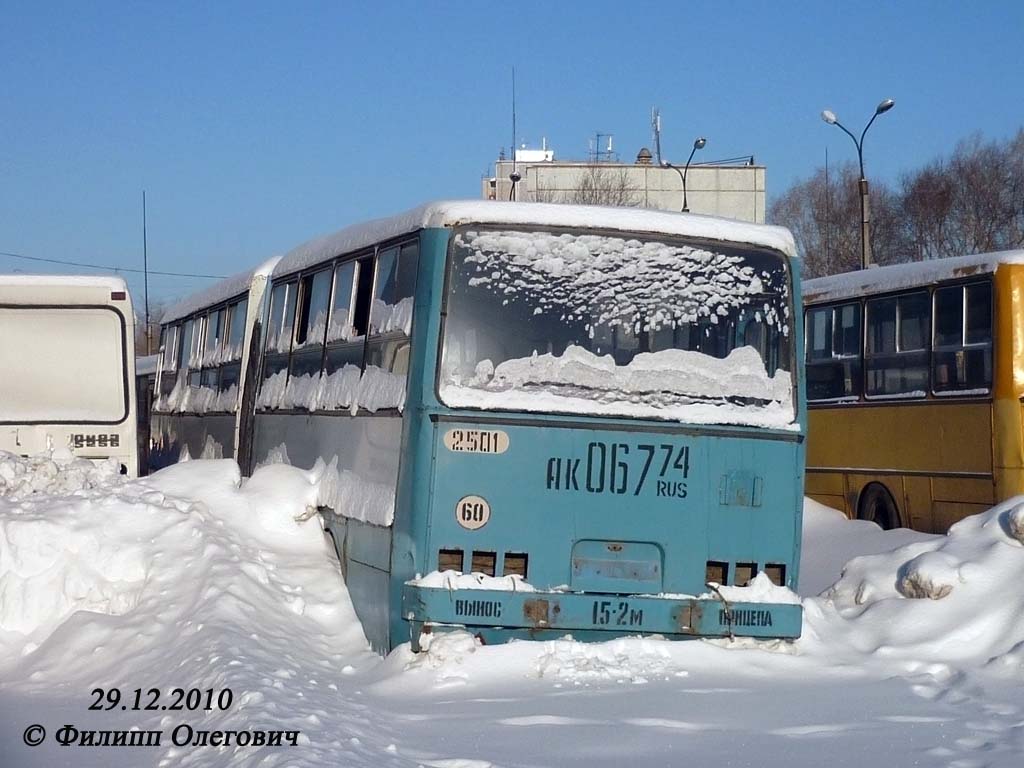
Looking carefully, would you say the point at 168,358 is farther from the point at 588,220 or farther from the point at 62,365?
the point at 588,220

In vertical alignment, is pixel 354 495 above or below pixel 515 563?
above

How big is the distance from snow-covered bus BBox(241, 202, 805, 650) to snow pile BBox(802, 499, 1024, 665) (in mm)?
1130

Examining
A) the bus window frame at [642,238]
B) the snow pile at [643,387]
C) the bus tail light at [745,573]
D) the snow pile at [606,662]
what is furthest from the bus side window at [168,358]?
the snow pile at [606,662]

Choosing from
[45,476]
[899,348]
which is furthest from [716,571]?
[899,348]

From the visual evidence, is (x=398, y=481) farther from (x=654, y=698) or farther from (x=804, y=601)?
(x=804, y=601)

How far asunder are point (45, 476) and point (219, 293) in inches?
293

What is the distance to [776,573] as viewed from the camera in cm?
923

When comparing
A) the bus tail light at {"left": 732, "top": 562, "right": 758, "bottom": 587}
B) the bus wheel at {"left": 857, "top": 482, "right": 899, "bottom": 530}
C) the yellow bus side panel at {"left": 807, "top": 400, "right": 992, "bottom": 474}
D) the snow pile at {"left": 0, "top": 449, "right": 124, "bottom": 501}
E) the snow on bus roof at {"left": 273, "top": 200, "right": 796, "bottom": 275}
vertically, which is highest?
the snow on bus roof at {"left": 273, "top": 200, "right": 796, "bottom": 275}

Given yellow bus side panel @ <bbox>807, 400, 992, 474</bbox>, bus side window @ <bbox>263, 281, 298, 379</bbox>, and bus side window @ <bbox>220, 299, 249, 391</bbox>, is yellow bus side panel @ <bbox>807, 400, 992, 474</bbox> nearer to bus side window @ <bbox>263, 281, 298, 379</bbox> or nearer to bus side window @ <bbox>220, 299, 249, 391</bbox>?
bus side window @ <bbox>220, 299, 249, 391</bbox>

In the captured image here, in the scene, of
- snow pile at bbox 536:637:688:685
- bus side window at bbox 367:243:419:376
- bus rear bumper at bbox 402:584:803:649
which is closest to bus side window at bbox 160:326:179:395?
bus side window at bbox 367:243:419:376

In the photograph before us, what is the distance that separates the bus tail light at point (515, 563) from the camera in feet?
28.9

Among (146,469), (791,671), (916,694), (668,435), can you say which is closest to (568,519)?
(668,435)

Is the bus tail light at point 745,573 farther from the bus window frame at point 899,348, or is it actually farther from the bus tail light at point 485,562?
the bus window frame at point 899,348

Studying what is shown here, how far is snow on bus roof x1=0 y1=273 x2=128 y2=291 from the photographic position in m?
15.2
